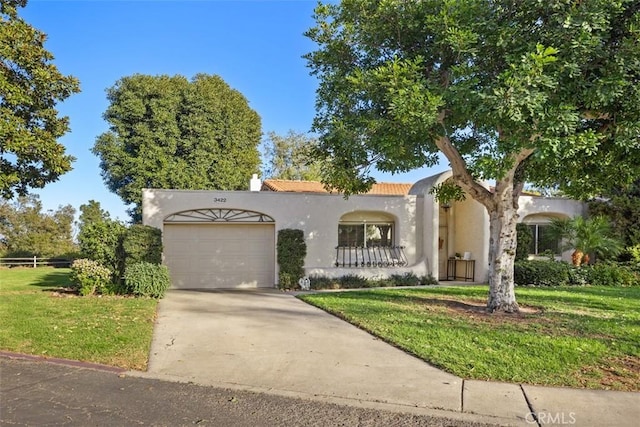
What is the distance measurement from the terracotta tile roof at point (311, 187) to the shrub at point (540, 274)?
6037mm

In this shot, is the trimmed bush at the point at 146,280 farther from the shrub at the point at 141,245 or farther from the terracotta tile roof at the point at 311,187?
the terracotta tile roof at the point at 311,187

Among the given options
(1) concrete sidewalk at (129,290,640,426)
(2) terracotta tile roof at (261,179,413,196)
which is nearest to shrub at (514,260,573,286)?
(2) terracotta tile roof at (261,179,413,196)

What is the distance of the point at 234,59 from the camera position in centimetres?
1488

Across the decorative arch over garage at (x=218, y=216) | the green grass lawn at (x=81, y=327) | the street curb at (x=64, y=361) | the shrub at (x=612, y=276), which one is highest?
the decorative arch over garage at (x=218, y=216)

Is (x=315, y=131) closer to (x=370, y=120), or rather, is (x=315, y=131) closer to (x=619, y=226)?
(x=370, y=120)

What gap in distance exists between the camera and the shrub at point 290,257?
49.4 feet

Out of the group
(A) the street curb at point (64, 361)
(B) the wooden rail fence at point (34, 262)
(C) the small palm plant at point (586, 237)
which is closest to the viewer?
(A) the street curb at point (64, 361)

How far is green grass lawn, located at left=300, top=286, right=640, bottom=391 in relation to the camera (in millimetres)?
5820

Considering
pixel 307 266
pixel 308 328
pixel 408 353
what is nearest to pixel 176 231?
pixel 307 266

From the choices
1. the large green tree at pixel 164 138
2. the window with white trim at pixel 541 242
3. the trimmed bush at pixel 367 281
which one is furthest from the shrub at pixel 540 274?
the large green tree at pixel 164 138

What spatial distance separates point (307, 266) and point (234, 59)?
7146mm

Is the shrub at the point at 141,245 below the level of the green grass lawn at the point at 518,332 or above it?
above

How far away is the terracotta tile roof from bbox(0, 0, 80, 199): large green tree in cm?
882

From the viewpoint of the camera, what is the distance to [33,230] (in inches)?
1307
